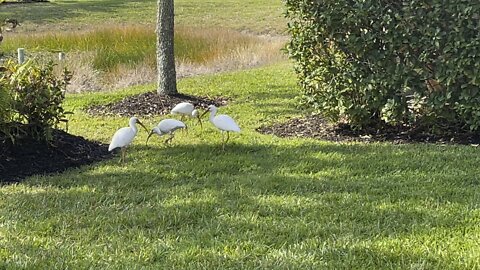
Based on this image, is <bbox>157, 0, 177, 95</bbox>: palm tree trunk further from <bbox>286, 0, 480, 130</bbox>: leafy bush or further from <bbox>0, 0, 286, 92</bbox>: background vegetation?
<bbox>0, 0, 286, 92</bbox>: background vegetation

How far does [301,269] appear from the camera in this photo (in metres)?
3.35

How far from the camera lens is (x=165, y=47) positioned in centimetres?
914

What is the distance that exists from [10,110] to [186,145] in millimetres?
1722

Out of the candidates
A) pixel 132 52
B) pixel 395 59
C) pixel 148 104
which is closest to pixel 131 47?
pixel 132 52

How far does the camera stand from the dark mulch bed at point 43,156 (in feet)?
18.1

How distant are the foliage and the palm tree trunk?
10.5 feet

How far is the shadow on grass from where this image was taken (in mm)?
3701

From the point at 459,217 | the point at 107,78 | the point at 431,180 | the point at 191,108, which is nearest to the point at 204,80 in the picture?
the point at 107,78

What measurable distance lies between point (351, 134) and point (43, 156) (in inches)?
128

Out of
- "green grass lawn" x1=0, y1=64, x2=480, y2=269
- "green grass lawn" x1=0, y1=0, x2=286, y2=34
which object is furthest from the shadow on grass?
"green grass lawn" x1=0, y1=0, x2=286, y2=34

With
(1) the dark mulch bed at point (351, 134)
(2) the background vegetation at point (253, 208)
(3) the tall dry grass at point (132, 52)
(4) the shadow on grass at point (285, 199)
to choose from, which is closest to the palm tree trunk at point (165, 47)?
(1) the dark mulch bed at point (351, 134)

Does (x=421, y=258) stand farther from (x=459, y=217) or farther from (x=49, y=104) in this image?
(x=49, y=104)

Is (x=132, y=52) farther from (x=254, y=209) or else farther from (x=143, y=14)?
(x=143, y=14)

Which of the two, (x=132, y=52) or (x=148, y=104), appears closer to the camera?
(x=148, y=104)
